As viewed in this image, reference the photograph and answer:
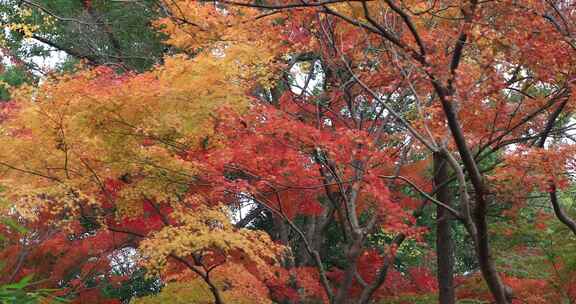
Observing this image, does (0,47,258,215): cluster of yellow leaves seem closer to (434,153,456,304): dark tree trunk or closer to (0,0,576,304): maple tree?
(0,0,576,304): maple tree

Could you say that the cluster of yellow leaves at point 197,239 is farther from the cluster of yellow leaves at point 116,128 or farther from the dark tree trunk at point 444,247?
the dark tree trunk at point 444,247

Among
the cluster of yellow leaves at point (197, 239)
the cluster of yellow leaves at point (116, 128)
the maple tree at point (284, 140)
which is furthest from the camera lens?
the cluster of yellow leaves at point (116, 128)

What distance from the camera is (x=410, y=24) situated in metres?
5.75

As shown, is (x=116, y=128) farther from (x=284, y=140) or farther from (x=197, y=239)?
(x=284, y=140)

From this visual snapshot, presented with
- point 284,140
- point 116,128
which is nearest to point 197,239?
point 116,128

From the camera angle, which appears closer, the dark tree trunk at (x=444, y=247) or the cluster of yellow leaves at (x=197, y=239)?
the cluster of yellow leaves at (x=197, y=239)

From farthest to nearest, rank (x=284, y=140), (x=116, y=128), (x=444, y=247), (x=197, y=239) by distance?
(x=444, y=247), (x=284, y=140), (x=116, y=128), (x=197, y=239)

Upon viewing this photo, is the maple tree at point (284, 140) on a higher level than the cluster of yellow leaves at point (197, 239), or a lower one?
higher

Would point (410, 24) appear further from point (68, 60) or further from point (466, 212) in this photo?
point (68, 60)

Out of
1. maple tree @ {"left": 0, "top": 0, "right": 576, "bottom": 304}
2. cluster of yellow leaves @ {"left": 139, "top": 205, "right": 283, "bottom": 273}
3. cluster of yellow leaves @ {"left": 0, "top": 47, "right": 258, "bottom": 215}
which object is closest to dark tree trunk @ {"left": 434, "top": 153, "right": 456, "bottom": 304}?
maple tree @ {"left": 0, "top": 0, "right": 576, "bottom": 304}

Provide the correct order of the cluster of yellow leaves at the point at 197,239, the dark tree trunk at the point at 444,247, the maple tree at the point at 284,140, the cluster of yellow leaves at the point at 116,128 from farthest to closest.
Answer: the dark tree trunk at the point at 444,247
the cluster of yellow leaves at the point at 116,128
the cluster of yellow leaves at the point at 197,239
the maple tree at the point at 284,140

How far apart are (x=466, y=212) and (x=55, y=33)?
37.8ft

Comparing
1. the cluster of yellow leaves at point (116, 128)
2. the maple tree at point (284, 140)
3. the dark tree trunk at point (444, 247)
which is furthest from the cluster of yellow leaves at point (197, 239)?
the dark tree trunk at point (444, 247)

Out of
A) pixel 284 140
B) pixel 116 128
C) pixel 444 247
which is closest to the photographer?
pixel 116 128
